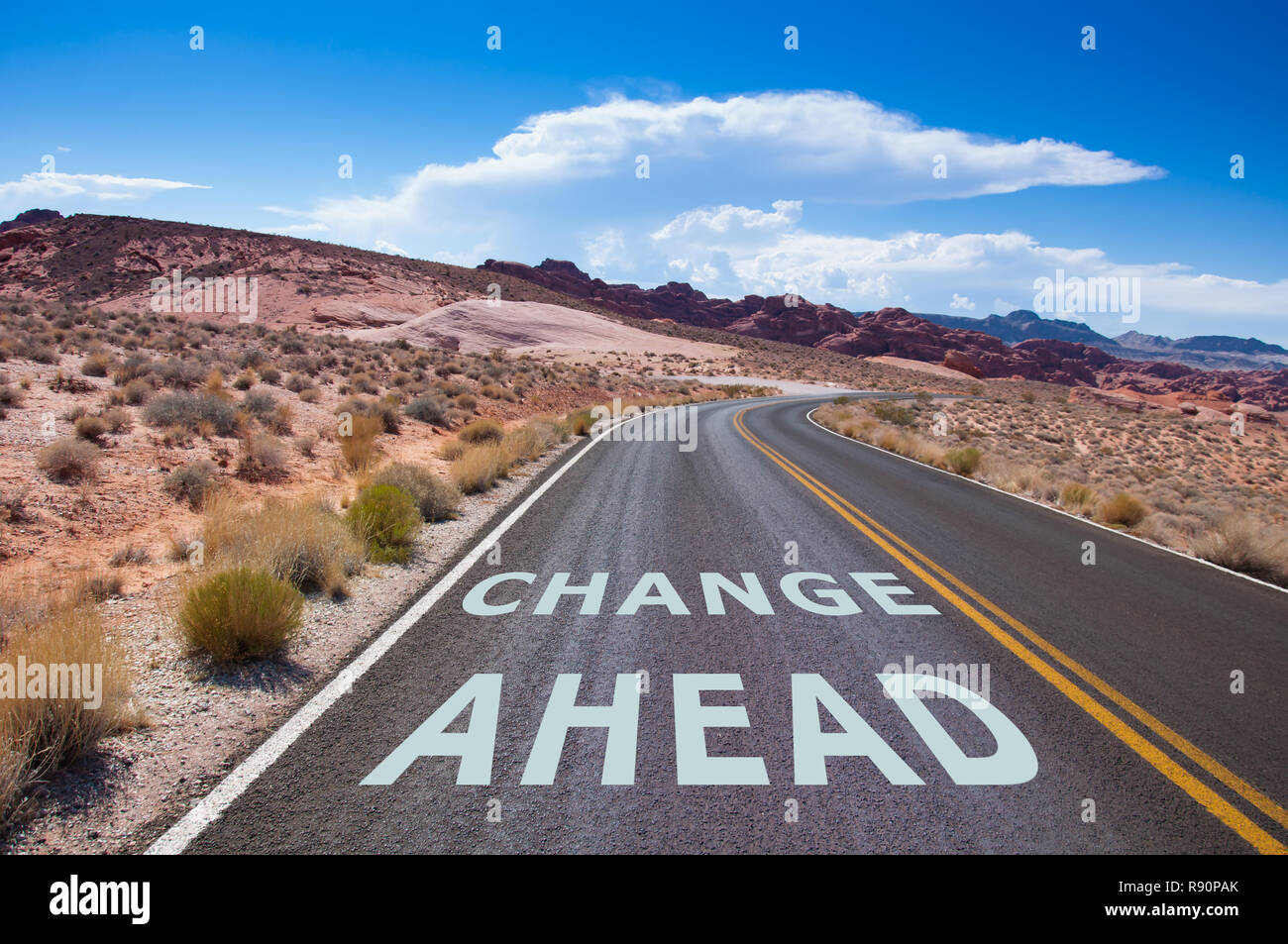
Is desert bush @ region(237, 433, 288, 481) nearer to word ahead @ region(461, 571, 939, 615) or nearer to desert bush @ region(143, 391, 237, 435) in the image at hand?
desert bush @ region(143, 391, 237, 435)

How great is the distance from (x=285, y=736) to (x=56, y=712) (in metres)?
1.06

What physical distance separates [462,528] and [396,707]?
4.47m

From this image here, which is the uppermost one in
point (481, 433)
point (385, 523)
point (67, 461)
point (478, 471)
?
point (481, 433)

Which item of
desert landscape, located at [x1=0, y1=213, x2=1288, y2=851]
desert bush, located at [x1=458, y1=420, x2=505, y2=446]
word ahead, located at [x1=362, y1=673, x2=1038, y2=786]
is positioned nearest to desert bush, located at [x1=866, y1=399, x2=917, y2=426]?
desert landscape, located at [x1=0, y1=213, x2=1288, y2=851]

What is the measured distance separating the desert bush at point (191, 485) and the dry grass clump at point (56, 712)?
529 cm

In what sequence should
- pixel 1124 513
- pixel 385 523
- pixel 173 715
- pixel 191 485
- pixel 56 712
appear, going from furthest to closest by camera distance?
1. pixel 1124 513
2. pixel 191 485
3. pixel 385 523
4. pixel 173 715
5. pixel 56 712

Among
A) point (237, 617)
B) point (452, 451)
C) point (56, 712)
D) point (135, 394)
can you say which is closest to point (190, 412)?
point (135, 394)

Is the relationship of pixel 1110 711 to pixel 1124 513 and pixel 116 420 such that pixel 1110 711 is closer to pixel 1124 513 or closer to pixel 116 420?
pixel 1124 513

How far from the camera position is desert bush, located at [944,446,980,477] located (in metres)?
15.5

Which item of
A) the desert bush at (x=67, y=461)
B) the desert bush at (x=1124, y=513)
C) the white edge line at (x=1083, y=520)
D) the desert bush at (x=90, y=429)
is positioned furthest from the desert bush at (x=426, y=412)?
the desert bush at (x=1124, y=513)

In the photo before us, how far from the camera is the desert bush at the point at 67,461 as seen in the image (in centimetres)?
835

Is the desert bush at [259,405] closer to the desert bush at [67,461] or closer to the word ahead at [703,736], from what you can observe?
the desert bush at [67,461]

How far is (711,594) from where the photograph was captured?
5.95m

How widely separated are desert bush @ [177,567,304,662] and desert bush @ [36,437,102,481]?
18.5 feet
